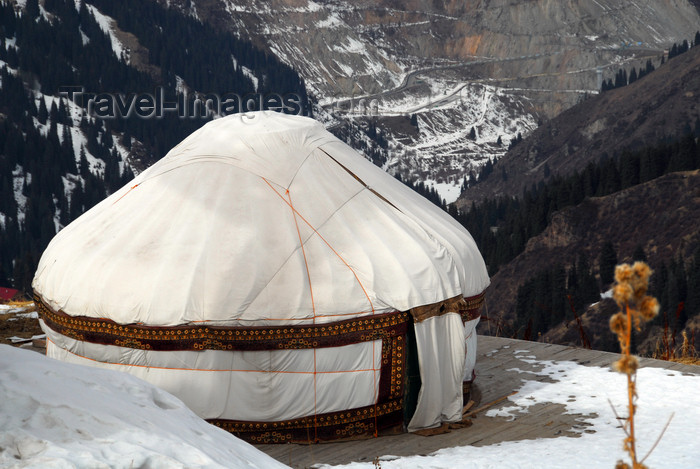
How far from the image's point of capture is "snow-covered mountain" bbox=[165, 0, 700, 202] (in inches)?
5502

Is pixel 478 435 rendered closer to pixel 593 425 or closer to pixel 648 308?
pixel 593 425

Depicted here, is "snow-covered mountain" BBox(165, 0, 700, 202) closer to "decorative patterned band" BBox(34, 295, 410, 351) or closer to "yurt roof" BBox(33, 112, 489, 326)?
"yurt roof" BBox(33, 112, 489, 326)

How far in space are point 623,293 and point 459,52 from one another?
15379 cm

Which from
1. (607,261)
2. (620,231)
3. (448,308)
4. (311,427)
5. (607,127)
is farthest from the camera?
(607,127)

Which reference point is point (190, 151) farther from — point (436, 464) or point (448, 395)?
point (436, 464)

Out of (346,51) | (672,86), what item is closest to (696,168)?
(672,86)

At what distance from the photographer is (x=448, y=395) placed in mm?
6137

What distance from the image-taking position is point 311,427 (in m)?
5.88

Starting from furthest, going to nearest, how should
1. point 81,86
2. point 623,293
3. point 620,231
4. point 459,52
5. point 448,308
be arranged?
point 459,52, point 81,86, point 620,231, point 448,308, point 623,293

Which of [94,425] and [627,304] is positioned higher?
[627,304]

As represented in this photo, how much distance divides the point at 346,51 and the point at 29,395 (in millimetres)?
149365

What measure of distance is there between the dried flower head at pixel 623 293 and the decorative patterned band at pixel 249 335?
13.5 feet

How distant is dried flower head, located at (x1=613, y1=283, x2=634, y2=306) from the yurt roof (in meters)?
4.10

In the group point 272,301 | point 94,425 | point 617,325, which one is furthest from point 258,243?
point 617,325
